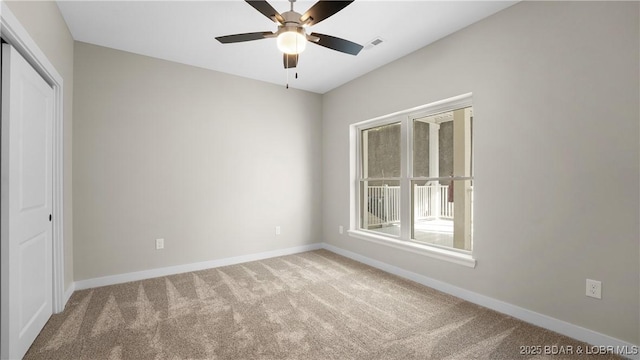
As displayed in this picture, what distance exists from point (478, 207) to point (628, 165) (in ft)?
3.46

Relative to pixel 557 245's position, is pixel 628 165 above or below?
above

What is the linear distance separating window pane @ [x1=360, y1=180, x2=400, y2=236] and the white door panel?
141 inches

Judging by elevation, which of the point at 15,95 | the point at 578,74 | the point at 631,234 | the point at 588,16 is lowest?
the point at 631,234

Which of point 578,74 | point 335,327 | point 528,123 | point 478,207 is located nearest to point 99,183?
point 335,327

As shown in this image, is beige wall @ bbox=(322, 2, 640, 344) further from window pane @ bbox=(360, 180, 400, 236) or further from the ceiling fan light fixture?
the ceiling fan light fixture

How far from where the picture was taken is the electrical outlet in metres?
2.00

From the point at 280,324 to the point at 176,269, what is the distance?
6.47 feet

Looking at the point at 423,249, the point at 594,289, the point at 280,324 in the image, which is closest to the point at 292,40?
the point at 280,324

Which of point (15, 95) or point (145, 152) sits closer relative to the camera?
point (15, 95)

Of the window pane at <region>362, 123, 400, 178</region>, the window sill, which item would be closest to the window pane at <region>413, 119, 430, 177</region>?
the window pane at <region>362, 123, 400, 178</region>

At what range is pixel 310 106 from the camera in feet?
15.8

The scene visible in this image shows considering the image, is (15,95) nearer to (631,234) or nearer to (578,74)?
(578,74)

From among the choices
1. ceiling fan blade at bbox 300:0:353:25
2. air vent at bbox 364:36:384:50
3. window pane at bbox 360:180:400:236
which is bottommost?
window pane at bbox 360:180:400:236

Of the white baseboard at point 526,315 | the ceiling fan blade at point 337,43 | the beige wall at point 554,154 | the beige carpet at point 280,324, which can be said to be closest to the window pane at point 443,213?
the beige wall at point 554,154
